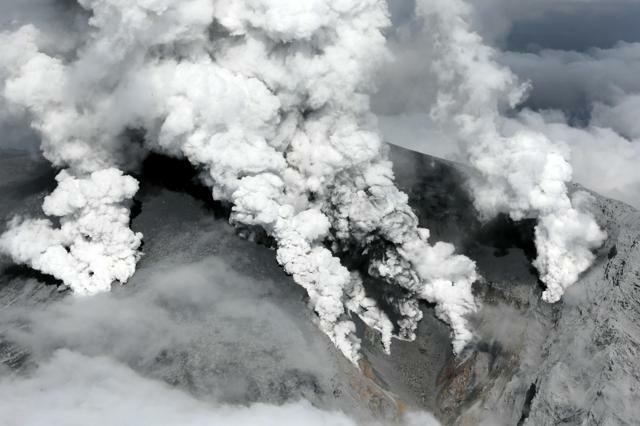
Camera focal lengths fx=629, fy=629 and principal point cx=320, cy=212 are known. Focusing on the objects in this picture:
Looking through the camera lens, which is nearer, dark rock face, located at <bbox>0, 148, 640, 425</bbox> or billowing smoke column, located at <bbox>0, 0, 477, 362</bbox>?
dark rock face, located at <bbox>0, 148, 640, 425</bbox>

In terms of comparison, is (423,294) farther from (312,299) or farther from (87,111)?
(87,111)

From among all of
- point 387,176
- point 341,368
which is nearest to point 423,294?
point 387,176

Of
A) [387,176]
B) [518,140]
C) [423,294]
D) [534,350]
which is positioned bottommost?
[423,294]

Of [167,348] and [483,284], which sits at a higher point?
[167,348]

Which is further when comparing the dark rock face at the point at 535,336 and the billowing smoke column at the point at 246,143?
the billowing smoke column at the point at 246,143

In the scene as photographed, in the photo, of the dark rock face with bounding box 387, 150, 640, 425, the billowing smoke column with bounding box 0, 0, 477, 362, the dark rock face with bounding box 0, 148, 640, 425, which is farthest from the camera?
the billowing smoke column with bounding box 0, 0, 477, 362
